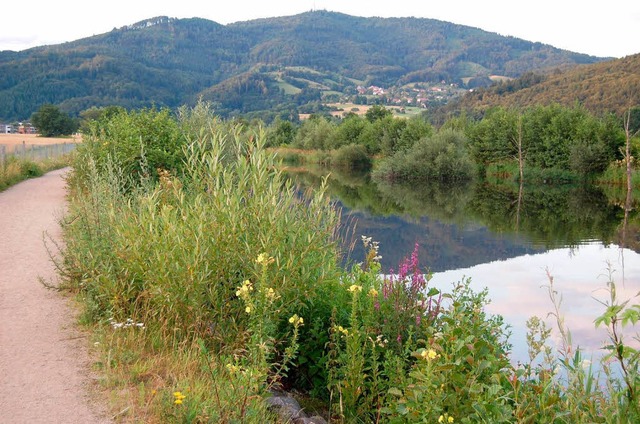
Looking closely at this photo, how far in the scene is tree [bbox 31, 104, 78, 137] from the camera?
81.5 metres

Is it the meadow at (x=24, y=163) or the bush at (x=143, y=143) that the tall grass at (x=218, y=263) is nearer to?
the bush at (x=143, y=143)

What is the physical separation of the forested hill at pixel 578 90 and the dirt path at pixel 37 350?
60.1 m

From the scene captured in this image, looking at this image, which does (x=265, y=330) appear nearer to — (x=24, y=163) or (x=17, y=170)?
(x=17, y=170)

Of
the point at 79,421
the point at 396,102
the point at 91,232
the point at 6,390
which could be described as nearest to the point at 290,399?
the point at 79,421

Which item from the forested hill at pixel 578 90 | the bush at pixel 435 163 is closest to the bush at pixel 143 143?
the bush at pixel 435 163


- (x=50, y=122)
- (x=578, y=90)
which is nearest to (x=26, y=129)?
(x=50, y=122)

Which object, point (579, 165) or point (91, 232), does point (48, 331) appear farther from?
point (579, 165)

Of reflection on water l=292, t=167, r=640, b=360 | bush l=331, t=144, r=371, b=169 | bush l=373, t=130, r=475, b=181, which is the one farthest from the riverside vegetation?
bush l=331, t=144, r=371, b=169

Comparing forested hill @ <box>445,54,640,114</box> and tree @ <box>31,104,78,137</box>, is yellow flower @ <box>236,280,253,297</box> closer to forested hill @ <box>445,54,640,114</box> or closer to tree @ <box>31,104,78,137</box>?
forested hill @ <box>445,54,640,114</box>

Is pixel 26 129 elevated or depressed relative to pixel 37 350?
depressed

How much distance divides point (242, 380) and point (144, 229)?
2.63 meters

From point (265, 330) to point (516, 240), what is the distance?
19.0 metres

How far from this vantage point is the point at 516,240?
22.1m

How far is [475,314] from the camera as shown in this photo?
5.74m
